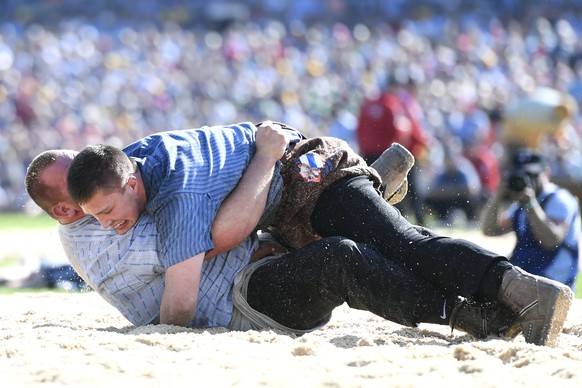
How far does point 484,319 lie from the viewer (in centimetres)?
450

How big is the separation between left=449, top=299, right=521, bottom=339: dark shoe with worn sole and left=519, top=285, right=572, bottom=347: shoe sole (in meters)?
0.15

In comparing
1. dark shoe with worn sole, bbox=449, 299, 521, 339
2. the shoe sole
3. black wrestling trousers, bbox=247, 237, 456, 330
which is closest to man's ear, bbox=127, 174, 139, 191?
black wrestling trousers, bbox=247, 237, 456, 330

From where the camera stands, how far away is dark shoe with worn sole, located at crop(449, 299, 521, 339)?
4465mm

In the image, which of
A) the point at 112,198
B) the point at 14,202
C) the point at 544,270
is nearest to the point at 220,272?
the point at 112,198

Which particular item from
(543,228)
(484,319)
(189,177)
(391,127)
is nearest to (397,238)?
(484,319)

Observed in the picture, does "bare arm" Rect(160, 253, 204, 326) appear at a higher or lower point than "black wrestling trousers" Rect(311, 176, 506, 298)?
lower

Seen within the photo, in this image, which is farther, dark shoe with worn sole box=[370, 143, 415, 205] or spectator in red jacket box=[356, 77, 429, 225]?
spectator in red jacket box=[356, 77, 429, 225]

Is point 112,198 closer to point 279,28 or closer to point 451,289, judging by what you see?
point 451,289

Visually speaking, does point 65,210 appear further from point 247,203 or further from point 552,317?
point 552,317

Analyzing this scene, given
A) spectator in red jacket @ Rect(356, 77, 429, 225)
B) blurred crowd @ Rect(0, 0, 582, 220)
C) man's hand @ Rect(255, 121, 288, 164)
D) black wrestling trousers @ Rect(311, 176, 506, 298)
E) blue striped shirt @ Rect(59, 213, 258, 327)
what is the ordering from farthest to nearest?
blurred crowd @ Rect(0, 0, 582, 220) → spectator in red jacket @ Rect(356, 77, 429, 225) → man's hand @ Rect(255, 121, 288, 164) → blue striped shirt @ Rect(59, 213, 258, 327) → black wrestling trousers @ Rect(311, 176, 506, 298)

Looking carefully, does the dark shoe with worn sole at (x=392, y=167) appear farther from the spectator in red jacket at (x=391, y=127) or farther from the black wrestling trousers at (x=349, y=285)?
the spectator in red jacket at (x=391, y=127)

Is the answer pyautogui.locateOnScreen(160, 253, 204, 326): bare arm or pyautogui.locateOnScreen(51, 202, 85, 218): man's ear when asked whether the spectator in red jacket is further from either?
pyautogui.locateOnScreen(160, 253, 204, 326): bare arm

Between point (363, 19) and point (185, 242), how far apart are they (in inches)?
973

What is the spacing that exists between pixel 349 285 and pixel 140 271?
37.1 inches
